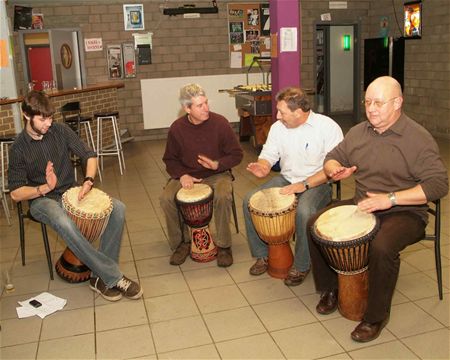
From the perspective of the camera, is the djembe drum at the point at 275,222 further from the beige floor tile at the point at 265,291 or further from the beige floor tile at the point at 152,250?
the beige floor tile at the point at 152,250

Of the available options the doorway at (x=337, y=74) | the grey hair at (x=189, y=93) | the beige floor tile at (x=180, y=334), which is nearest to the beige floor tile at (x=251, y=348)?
the beige floor tile at (x=180, y=334)

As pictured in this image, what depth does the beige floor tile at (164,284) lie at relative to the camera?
2936mm

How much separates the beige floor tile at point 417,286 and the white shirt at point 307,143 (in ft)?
2.68

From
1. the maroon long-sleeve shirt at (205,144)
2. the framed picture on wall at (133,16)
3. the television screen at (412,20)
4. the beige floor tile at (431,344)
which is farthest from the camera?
the framed picture on wall at (133,16)

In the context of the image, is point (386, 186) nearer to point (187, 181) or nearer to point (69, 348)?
point (187, 181)

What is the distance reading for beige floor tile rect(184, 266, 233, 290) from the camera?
118 inches

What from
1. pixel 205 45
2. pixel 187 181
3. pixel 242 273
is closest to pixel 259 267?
pixel 242 273

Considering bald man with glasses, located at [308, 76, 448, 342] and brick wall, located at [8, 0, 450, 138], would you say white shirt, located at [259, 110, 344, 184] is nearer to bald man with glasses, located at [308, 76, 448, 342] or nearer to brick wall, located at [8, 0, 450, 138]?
bald man with glasses, located at [308, 76, 448, 342]

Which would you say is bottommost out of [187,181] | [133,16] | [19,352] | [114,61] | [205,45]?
[19,352]

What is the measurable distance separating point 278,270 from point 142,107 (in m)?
5.95

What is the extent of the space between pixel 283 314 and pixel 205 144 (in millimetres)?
1297

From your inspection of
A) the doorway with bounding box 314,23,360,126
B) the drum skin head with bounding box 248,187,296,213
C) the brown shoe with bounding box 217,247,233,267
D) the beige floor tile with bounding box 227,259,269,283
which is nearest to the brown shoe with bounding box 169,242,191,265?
the brown shoe with bounding box 217,247,233,267

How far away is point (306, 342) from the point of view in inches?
92.1

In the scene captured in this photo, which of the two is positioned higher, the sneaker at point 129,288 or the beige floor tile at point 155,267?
the sneaker at point 129,288
